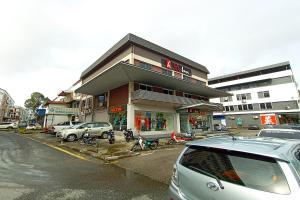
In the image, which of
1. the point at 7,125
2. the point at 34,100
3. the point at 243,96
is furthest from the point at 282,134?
the point at 34,100

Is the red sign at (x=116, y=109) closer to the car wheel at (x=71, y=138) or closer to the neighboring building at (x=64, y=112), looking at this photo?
the car wheel at (x=71, y=138)

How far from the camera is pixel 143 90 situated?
60.3 feet

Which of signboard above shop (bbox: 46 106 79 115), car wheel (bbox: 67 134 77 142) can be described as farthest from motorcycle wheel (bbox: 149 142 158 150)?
signboard above shop (bbox: 46 106 79 115)

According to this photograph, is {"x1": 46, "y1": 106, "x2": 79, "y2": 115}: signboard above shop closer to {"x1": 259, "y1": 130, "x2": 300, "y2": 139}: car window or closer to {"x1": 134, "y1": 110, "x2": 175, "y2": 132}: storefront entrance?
{"x1": 134, "y1": 110, "x2": 175, "y2": 132}: storefront entrance

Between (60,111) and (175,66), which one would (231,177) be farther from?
(60,111)

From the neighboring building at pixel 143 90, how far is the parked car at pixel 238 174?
1391 centimetres

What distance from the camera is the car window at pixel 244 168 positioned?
1850 mm

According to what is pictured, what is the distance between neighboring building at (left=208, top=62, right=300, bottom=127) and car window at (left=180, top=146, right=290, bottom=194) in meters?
47.2

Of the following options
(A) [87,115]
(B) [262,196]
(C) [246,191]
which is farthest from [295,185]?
(A) [87,115]

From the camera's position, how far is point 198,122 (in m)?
27.8

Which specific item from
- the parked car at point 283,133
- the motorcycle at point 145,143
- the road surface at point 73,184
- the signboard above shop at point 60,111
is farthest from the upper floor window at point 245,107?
the road surface at point 73,184

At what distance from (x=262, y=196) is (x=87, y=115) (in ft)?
95.7

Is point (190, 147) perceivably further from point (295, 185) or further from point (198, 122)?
point (198, 122)

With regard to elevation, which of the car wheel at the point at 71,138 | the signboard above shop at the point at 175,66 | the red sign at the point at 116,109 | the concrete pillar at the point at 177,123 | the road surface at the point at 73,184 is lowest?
the road surface at the point at 73,184
